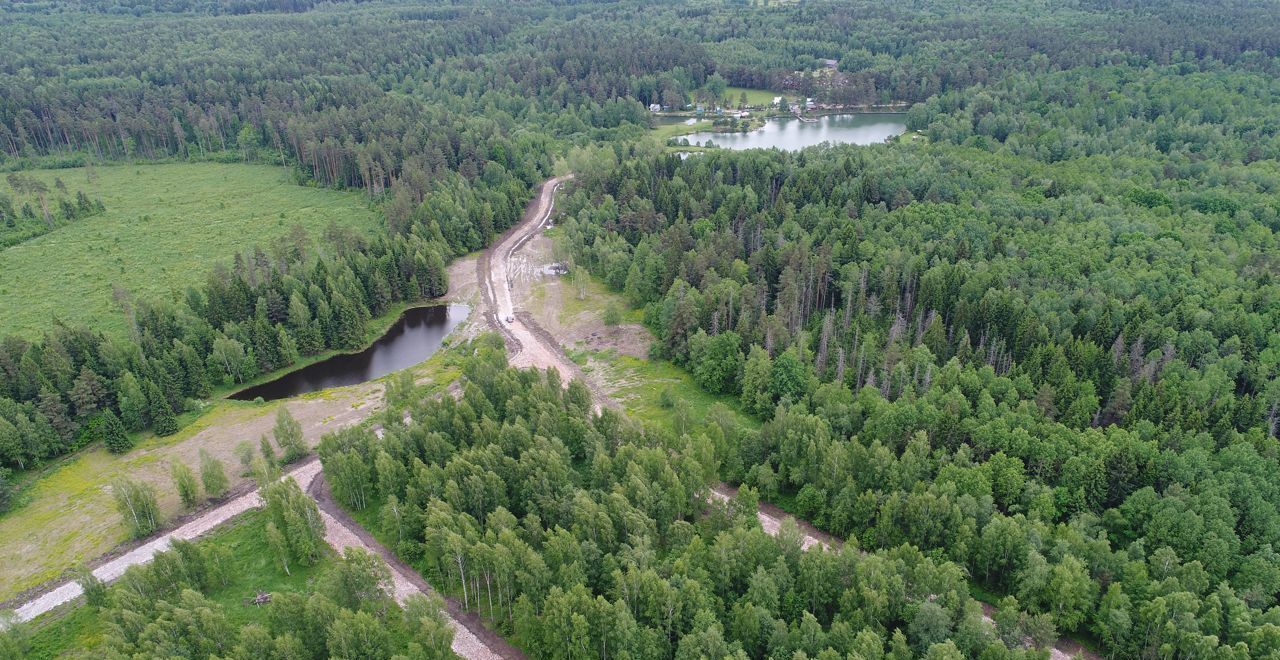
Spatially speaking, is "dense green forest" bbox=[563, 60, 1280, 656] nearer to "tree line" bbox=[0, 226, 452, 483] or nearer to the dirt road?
the dirt road

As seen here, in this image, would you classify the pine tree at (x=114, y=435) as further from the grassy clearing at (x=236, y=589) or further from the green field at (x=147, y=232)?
the green field at (x=147, y=232)

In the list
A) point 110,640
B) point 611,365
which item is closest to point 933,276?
point 611,365

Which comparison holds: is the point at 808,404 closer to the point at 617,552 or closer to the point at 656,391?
the point at 656,391

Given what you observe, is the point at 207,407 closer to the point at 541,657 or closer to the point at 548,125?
the point at 541,657

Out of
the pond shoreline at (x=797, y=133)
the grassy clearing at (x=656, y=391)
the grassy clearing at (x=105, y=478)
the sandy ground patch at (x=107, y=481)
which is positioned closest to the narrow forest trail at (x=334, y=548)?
the sandy ground patch at (x=107, y=481)

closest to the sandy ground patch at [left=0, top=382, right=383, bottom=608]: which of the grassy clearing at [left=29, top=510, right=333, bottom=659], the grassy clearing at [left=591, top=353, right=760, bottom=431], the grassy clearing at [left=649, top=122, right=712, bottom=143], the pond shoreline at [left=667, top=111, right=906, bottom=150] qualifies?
the grassy clearing at [left=29, top=510, right=333, bottom=659]
